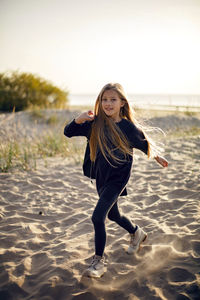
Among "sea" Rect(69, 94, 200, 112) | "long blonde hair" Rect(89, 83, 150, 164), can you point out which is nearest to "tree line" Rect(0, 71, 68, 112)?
"sea" Rect(69, 94, 200, 112)

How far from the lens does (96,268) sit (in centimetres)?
208

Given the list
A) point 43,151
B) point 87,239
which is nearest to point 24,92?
point 43,151

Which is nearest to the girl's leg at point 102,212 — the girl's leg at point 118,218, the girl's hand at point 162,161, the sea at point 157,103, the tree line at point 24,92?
the girl's leg at point 118,218

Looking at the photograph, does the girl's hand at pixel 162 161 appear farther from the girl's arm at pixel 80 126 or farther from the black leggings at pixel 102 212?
the girl's arm at pixel 80 126

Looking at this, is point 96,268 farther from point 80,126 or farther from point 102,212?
point 80,126

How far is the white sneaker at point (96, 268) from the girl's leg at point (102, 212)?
0.06m

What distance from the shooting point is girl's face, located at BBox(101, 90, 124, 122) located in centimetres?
224

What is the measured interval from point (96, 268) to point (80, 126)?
1.26 metres

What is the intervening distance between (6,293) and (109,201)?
111cm

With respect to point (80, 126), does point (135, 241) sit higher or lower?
lower

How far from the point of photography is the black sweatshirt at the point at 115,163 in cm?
212

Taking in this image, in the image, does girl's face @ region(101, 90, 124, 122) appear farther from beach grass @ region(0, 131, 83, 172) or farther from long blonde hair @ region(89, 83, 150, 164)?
beach grass @ region(0, 131, 83, 172)

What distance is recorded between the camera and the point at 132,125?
224cm

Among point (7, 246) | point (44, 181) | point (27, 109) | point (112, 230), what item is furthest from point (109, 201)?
point (27, 109)
